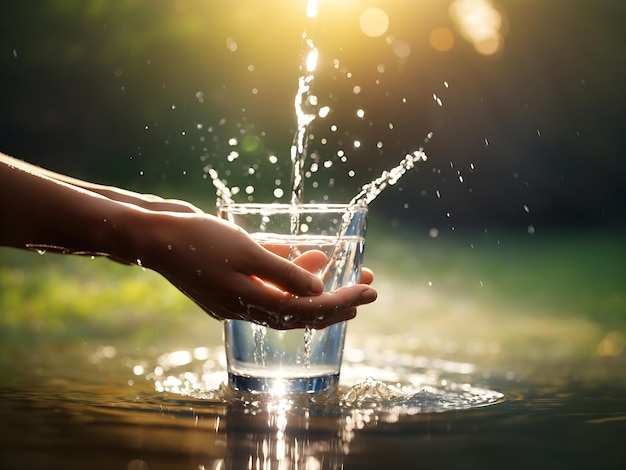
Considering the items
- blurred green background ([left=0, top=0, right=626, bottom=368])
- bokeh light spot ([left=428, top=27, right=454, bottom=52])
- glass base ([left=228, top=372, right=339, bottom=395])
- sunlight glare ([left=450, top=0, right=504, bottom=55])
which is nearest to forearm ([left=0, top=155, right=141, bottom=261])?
glass base ([left=228, top=372, right=339, bottom=395])

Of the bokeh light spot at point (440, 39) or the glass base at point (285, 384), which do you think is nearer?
the glass base at point (285, 384)

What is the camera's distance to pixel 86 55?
6359mm

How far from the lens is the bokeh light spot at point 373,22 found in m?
4.91

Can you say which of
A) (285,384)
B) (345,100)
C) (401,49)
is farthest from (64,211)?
(401,49)

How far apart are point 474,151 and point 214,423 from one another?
4729 mm

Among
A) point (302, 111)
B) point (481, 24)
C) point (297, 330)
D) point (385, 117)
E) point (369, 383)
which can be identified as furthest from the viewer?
point (481, 24)

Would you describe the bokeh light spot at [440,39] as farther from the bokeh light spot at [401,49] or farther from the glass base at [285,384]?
the glass base at [285,384]

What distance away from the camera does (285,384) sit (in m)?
1.50

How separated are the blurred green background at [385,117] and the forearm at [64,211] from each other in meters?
2.32

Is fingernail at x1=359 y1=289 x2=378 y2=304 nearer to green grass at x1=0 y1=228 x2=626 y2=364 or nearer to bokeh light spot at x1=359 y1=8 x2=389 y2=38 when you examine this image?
green grass at x1=0 y1=228 x2=626 y2=364

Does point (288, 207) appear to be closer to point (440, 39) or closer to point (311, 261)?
point (311, 261)

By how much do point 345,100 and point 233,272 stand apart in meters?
3.59

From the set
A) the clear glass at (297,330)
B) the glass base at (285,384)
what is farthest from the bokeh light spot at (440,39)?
the glass base at (285,384)

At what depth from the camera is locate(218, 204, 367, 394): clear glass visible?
4.86ft
